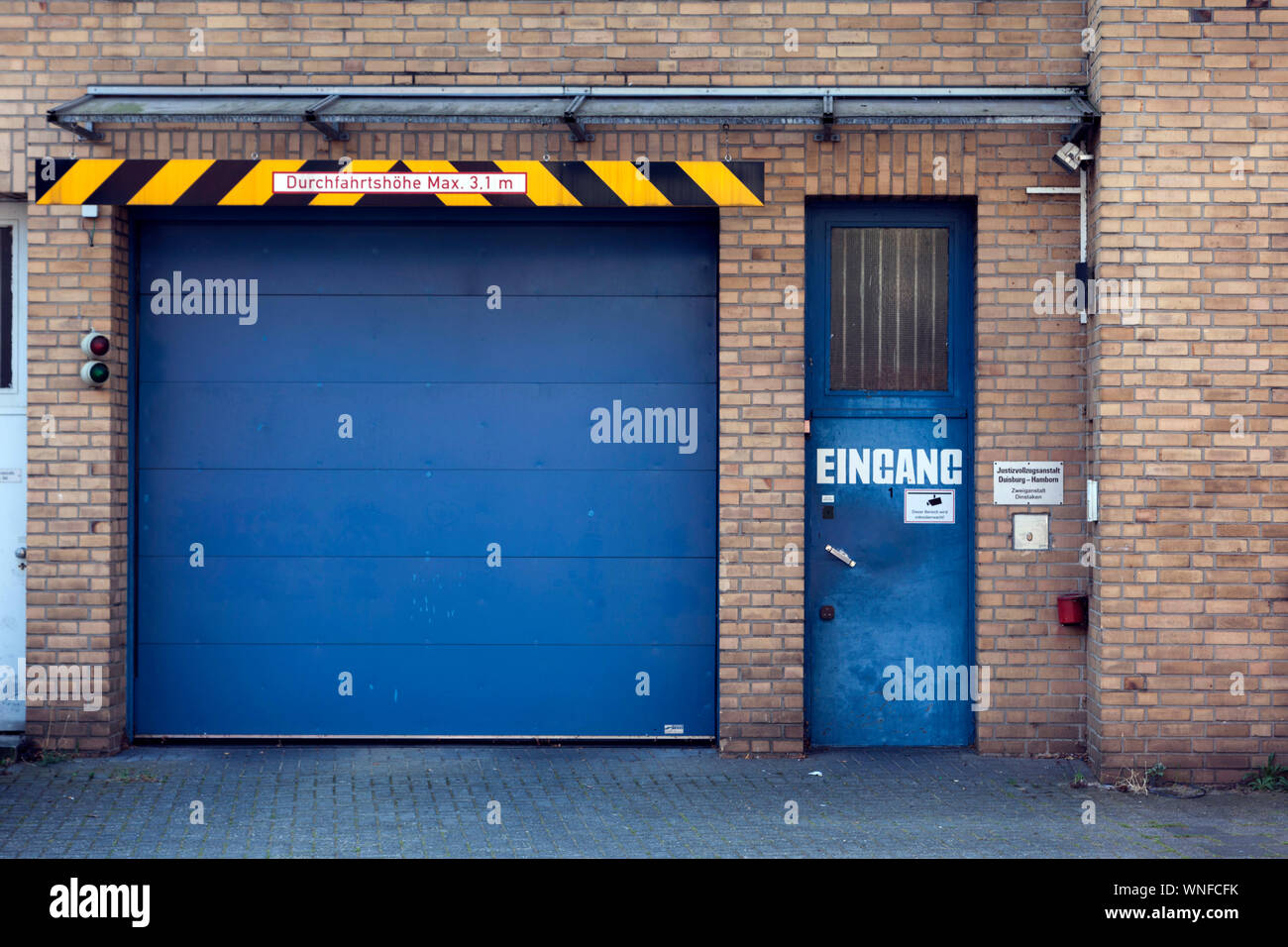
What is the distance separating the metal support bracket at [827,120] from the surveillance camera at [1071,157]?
1.36m

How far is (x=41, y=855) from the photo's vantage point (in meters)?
5.52

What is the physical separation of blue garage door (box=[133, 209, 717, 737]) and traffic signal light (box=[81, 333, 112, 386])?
381 mm

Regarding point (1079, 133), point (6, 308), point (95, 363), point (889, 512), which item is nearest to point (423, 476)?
point (95, 363)

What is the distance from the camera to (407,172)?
6992 mm

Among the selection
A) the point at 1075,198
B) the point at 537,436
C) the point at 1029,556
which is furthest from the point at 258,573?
the point at 1075,198

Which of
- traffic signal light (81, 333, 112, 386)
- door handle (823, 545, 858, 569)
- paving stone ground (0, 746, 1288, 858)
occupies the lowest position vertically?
paving stone ground (0, 746, 1288, 858)

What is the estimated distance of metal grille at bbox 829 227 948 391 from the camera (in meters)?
7.72

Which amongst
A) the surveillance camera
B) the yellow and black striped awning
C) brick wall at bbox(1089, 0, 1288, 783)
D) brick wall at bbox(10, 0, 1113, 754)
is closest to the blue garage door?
brick wall at bbox(10, 0, 1113, 754)

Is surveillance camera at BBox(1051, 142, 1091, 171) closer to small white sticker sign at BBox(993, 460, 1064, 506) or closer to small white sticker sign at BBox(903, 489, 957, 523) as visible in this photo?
small white sticker sign at BBox(993, 460, 1064, 506)

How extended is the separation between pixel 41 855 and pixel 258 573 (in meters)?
2.50

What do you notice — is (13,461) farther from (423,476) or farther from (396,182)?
(396,182)

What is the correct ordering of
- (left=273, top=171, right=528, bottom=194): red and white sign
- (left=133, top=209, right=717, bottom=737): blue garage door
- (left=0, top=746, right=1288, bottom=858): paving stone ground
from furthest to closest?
(left=133, top=209, right=717, bottom=737): blue garage door, (left=273, top=171, right=528, bottom=194): red and white sign, (left=0, top=746, right=1288, bottom=858): paving stone ground

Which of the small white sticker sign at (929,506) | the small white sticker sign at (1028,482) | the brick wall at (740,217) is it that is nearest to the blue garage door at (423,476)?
the brick wall at (740,217)

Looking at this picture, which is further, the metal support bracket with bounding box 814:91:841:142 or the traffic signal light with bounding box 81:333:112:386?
the traffic signal light with bounding box 81:333:112:386
